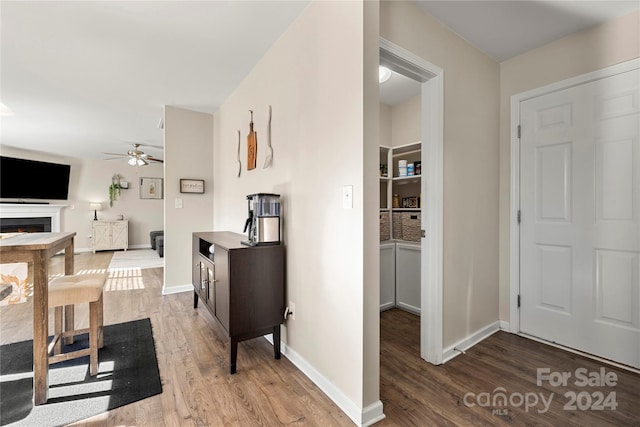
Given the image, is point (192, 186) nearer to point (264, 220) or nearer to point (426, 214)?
point (264, 220)

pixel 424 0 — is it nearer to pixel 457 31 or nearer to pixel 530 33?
pixel 457 31

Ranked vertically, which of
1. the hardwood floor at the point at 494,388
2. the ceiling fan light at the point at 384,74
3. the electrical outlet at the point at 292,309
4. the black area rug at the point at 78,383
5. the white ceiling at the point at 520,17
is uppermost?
the white ceiling at the point at 520,17

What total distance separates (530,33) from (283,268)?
2640 mm

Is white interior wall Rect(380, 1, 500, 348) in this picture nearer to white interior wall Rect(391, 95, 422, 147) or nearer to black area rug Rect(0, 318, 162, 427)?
white interior wall Rect(391, 95, 422, 147)

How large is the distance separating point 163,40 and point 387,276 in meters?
3.09

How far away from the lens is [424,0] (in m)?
1.87

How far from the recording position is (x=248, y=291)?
200 centimetres

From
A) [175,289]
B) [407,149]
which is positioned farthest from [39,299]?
[407,149]

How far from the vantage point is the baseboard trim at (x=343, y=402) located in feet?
4.81

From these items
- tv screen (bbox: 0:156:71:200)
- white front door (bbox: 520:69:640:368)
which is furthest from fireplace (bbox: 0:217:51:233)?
white front door (bbox: 520:69:640:368)

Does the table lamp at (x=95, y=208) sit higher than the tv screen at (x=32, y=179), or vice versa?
the tv screen at (x=32, y=179)

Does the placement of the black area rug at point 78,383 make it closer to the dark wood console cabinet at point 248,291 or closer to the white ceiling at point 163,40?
the dark wood console cabinet at point 248,291

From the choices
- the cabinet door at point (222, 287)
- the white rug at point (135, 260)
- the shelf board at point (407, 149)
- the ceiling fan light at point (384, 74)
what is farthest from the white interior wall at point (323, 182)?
the white rug at point (135, 260)

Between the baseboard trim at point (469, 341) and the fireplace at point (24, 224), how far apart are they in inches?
338
